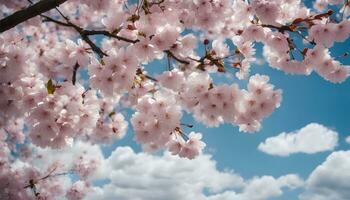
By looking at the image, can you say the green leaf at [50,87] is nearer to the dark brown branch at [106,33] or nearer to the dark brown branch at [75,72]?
the dark brown branch at [75,72]

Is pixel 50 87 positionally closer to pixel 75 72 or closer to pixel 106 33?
pixel 75 72

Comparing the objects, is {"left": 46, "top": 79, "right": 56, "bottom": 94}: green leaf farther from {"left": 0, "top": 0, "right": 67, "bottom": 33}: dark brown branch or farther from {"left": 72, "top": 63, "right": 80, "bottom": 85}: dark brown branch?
{"left": 0, "top": 0, "right": 67, "bottom": 33}: dark brown branch

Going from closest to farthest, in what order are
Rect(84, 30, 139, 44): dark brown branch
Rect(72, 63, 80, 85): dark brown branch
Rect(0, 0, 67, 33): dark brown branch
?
Rect(0, 0, 67, 33): dark brown branch → Rect(84, 30, 139, 44): dark brown branch → Rect(72, 63, 80, 85): dark brown branch

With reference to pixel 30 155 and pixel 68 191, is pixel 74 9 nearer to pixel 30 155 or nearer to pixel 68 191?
pixel 68 191

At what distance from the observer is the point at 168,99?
5602 mm

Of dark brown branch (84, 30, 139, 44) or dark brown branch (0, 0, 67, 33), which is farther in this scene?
dark brown branch (84, 30, 139, 44)

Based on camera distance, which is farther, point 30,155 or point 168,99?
point 30,155

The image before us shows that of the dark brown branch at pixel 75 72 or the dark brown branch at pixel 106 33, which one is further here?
the dark brown branch at pixel 75 72

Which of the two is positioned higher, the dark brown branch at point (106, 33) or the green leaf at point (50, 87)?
the dark brown branch at point (106, 33)

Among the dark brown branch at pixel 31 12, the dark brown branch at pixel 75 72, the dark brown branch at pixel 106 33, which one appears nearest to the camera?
the dark brown branch at pixel 31 12

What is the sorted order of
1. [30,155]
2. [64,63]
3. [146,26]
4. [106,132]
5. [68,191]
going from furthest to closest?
[30,155] → [68,191] → [106,132] → [64,63] → [146,26]

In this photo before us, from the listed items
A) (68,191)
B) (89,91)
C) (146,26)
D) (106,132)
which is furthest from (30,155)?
(146,26)

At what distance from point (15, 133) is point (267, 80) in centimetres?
1224

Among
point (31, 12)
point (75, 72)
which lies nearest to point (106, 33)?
point (75, 72)
